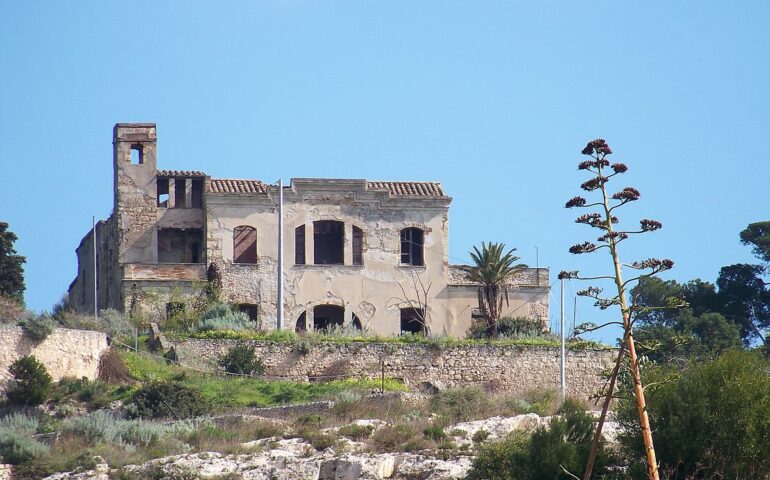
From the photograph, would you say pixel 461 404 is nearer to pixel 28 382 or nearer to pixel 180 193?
pixel 28 382

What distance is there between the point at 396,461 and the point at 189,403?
8311mm

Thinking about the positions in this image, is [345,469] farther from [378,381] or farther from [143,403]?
[378,381]

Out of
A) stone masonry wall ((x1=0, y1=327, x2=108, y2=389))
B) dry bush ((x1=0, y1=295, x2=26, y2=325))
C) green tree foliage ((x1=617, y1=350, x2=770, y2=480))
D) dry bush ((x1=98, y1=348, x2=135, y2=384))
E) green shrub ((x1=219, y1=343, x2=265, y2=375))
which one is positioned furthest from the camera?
green shrub ((x1=219, y1=343, x2=265, y2=375))

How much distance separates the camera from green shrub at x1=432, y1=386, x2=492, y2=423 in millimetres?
41400

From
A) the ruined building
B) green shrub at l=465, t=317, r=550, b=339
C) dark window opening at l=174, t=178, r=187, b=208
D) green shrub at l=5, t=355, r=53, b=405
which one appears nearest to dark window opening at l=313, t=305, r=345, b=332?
the ruined building

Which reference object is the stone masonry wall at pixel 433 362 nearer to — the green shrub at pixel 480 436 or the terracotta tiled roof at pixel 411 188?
the terracotta tiled roof at pixel 411 188

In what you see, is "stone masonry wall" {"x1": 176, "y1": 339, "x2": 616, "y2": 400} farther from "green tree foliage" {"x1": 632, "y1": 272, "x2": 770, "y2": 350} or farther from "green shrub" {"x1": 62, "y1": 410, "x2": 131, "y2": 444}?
"green tree foliage" {"x1": 632, "y1": 272, "x2": 770, "y2": 350}

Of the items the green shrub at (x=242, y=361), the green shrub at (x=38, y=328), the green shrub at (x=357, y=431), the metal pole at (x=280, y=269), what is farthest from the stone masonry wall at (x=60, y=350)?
the green shrub at (x=357, y=431)

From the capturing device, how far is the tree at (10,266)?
6134cm

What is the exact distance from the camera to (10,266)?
62.1 metres

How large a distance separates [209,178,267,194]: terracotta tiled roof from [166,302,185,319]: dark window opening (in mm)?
4530

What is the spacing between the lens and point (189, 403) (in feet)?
140

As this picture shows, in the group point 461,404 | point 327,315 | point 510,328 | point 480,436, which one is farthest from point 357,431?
point 327,315

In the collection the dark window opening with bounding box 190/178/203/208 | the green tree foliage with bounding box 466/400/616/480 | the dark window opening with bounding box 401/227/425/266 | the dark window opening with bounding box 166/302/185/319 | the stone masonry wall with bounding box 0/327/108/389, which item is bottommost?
the green tree foliage with bounding box 466/400/616/480
